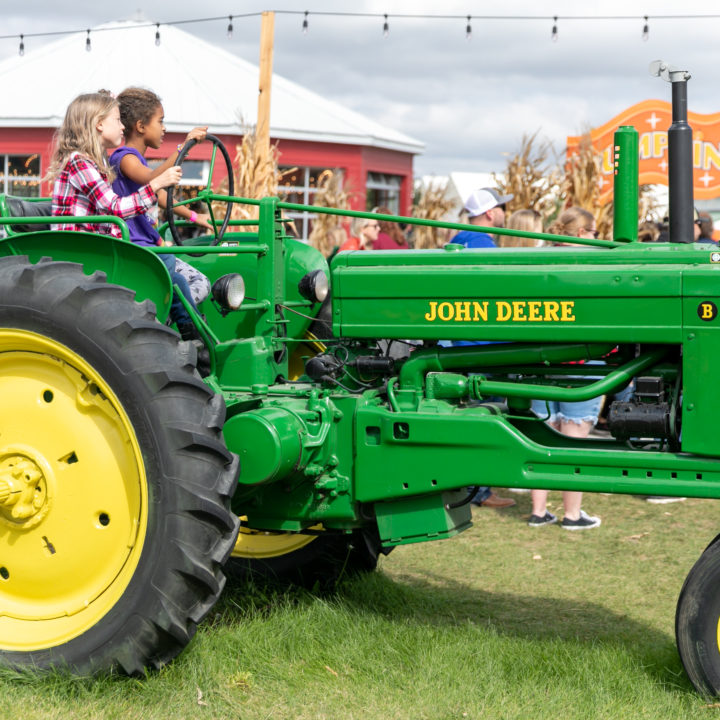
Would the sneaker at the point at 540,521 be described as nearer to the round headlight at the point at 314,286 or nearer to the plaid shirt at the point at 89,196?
the round headlight at the point at 314,286

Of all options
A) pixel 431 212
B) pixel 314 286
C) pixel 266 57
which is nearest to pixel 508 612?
pixel 314 286

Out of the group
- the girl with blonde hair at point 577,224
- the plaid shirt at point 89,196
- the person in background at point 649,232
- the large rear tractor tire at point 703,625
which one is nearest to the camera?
the large rear tractor tire at point 703,625

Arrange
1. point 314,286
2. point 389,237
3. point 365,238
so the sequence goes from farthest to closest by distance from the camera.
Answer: point 389,237, point 365,238, point 314,286

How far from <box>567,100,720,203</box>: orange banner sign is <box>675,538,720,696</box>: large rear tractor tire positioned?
10.4 metres

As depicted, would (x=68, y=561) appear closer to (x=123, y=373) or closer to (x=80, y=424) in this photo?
(x=80, y=424)

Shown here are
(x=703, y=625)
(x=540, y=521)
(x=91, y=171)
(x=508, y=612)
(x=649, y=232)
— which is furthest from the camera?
(x=649, y=232)

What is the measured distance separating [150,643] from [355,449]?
3.03 feet

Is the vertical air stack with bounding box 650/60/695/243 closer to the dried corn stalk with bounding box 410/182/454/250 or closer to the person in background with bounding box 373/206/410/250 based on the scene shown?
the person in background with bounding box 373/206/410/250

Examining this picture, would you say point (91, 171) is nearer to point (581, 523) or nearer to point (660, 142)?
point (581, 523)

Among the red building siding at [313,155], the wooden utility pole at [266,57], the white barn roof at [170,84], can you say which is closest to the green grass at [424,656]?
the wooden utility pole at [266,57]

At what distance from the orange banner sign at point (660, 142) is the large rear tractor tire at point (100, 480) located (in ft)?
34.7

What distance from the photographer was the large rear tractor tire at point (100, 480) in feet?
10.4

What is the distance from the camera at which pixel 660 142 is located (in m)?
13.4

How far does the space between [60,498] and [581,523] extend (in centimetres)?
343
